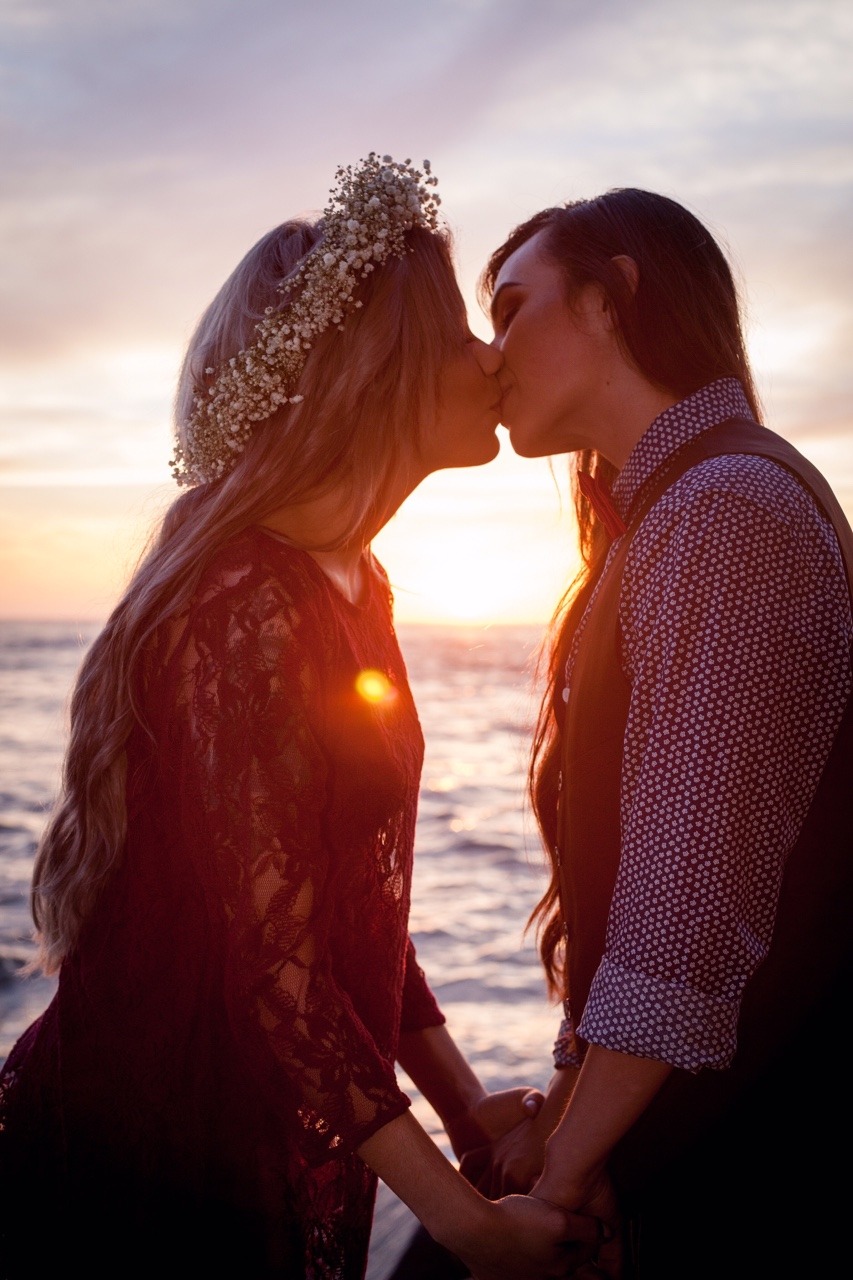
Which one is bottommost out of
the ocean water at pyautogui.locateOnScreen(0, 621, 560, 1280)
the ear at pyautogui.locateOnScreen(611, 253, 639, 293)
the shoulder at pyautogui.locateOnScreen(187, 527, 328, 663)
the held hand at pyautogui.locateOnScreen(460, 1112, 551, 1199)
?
the ocean water at pyautogui.locateOnScreen(0, 621, 560, 1280)

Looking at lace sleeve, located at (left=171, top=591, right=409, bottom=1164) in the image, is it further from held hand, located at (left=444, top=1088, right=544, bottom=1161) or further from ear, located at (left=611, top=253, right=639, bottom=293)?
ear, located at (left=611, top=253, right=639, bottom=293)

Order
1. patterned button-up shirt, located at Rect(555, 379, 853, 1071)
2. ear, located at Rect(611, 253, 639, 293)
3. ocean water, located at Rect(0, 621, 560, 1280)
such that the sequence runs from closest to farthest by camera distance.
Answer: patterned button-up shirt, located at Rect(555, 379, 853, 1071) → ear, located at Rect(611, 253, 639, 293) → ocean water, located at Rect(0, 621, 560, 1280)

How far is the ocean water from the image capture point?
16.5 feet

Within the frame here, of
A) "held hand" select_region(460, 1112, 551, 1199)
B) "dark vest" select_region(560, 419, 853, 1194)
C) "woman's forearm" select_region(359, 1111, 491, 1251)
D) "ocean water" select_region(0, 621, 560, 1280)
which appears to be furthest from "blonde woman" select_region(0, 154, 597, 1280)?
"ocean water" select_region(0, 621, 560, 1280)

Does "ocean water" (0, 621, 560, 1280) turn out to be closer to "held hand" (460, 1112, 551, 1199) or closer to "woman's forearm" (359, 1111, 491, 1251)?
"held hand" (460, 1112, 551, 1199)

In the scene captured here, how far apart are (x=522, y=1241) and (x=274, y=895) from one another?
2.50ft

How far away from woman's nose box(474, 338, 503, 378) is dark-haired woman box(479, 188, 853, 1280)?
482 mm

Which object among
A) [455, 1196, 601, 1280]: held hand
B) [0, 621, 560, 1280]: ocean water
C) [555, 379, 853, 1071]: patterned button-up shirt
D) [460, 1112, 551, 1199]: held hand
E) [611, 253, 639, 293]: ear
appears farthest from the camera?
[0, 621, 560, 1280]: ocean water

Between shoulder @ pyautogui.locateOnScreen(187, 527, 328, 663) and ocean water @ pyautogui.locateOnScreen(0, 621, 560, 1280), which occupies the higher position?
shoulder @ pyautogui.locateOnScreen(187, 527, 328, 663)

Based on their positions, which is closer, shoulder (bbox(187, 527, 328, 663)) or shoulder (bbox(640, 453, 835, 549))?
shoulder (bbox(640, 453, 835, 549))

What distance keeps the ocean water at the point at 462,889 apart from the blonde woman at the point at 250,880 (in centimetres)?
52

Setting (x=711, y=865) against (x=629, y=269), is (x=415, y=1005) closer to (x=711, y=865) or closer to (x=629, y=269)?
(x=711, y=865)

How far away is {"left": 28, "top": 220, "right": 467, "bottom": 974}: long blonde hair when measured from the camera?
1881 millimetres

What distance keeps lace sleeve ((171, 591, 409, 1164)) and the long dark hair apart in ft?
2.66
